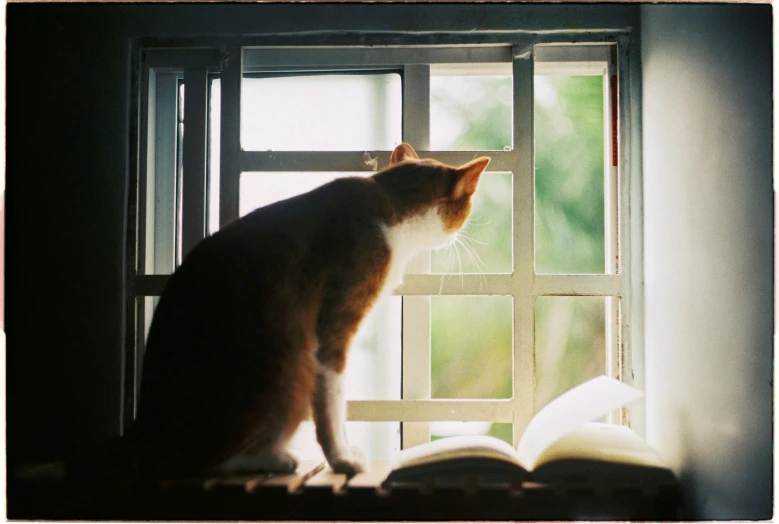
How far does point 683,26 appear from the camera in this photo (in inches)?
40.9

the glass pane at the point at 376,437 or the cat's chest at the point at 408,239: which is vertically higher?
the cat's chest at the point at 408,239

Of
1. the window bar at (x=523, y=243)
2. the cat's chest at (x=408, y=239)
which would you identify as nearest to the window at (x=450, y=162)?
the window bar at (x=523, y=243)

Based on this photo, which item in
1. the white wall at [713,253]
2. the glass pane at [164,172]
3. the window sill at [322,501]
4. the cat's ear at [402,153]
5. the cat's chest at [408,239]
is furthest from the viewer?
the glass pane at [164,172]

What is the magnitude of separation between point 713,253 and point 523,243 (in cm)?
40

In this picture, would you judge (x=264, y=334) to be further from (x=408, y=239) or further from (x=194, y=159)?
(x=194, y=159)

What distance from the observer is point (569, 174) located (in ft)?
4.43

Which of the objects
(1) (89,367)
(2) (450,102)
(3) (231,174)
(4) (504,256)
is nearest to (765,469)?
(4) (504,256)

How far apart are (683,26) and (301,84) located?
77 centimetres

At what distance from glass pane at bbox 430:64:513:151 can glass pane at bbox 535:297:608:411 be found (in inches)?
15.1

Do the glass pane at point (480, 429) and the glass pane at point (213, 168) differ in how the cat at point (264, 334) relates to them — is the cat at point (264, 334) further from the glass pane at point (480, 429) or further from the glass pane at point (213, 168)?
the glass pane at point (480, 429)

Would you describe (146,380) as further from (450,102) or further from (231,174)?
(450,102)

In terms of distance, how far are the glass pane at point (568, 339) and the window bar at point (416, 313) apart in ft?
0.83

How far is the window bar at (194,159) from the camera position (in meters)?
1.29

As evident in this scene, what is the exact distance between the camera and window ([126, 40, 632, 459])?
127 cm
